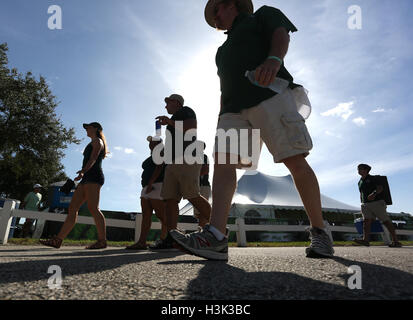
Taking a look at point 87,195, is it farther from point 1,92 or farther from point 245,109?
point 1,92

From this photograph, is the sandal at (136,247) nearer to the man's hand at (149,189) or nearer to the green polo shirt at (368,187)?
the man's hand at (149,189)

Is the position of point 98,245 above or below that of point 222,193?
below

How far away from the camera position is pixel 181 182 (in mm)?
3434

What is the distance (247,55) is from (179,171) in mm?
1799

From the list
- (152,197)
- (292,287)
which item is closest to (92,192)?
(152,197)

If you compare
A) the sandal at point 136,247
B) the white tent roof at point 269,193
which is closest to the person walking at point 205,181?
the sandal at point 136,247

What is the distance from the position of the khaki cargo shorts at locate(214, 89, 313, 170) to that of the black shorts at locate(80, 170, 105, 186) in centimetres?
264

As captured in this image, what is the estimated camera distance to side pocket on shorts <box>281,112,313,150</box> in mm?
1817

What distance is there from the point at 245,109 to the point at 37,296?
171cm

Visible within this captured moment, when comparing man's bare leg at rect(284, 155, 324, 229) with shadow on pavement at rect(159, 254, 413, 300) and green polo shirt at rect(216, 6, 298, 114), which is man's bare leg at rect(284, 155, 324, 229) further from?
shadow on pavement at rect(159, 254, 413, 300)

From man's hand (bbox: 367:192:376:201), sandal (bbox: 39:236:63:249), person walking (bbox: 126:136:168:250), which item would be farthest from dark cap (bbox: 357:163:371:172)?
sandal (bbox: 39:236:63:249)

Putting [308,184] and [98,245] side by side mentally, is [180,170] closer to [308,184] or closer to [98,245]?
[98,245]

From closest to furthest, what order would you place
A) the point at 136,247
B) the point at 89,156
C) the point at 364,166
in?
the point at 136,247 → the point at 89,156 → the point at 364,166
